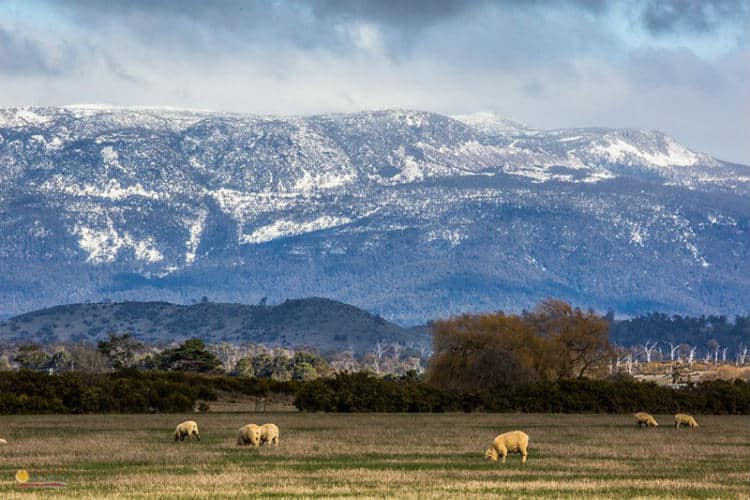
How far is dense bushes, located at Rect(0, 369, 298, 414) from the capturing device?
77.9 m

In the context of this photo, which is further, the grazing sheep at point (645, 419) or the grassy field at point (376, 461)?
the grazing sheep at point (645, 419)

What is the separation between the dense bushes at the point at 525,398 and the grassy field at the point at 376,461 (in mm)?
16789

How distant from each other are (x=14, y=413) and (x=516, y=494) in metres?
47.2

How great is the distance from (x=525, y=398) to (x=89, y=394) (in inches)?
958

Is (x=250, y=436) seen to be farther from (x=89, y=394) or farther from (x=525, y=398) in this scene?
(x=525, y=398)

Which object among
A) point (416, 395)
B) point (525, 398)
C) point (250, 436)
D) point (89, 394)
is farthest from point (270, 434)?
point (525, 398)

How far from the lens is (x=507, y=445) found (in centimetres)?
4400

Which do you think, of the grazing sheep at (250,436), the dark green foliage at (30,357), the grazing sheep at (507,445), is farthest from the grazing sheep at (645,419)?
the dark green foliage at (30,357)

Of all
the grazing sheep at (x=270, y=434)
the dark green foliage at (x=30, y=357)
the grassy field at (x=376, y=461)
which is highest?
the dark green foliage at (x=30, y=357)

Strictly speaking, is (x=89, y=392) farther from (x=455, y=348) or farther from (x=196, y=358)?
(x=196, y=358)

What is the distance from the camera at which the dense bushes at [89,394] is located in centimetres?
7788

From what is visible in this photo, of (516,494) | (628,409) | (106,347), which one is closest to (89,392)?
(628,409)

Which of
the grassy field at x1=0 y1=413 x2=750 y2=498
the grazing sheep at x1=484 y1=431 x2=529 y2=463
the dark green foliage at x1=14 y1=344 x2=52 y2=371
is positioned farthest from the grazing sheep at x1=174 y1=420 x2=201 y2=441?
the dark green foliage at x1=14 y1=344 x2=52 y2=371

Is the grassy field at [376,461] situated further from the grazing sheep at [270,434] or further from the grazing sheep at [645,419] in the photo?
the grazing sheep at [645,419]
